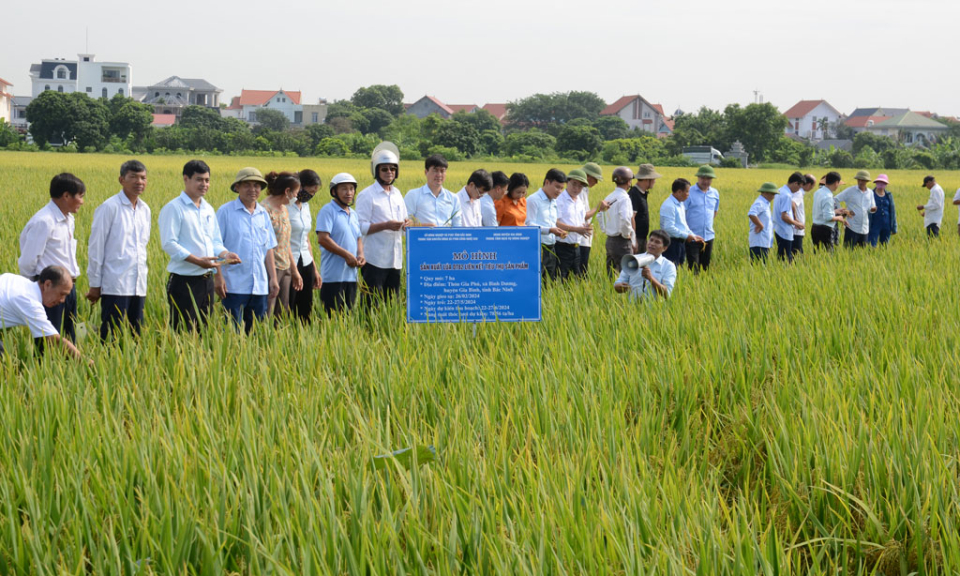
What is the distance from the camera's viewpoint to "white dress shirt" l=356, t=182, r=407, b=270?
684 cm

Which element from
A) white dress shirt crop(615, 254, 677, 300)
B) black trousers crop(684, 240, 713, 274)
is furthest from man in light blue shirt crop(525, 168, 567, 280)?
black trousers crop(684, 240, 713, 274)

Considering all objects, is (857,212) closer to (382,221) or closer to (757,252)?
(757,252)

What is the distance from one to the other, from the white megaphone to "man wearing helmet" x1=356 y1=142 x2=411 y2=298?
169 centimetres

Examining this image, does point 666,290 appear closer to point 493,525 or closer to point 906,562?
point 906,562

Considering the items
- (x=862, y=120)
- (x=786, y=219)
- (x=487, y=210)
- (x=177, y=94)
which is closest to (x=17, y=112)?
(x=177, y=94)

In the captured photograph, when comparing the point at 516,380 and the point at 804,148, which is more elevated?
the point at 804,148

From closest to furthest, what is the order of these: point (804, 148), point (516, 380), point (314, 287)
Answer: point (516, 380) < point (314, 287) < point (804, 148)

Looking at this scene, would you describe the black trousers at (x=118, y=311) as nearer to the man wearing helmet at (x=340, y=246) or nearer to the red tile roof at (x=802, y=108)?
the man wearing helmet at (x=340, y=246)

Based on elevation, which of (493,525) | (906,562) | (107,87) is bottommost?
(906,562)

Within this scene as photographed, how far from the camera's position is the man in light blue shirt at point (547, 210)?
8.12 meters

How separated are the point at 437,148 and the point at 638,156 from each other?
13.3m

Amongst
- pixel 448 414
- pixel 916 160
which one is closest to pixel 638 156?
pixel 916 160

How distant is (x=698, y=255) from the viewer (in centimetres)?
1003

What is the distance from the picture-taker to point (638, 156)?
2263 inches
